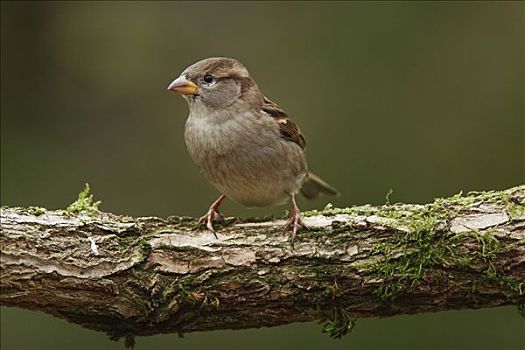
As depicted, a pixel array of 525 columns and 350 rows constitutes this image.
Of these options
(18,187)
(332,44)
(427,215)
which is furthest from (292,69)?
(427,215)

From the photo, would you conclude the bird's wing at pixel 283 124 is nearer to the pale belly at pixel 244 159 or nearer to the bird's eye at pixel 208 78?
the pale belly at pixel 244 159

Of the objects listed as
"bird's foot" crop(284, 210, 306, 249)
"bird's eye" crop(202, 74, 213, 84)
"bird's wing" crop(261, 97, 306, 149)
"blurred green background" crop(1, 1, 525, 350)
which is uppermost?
"blurred green background" crop(1, 1, 525, 350)

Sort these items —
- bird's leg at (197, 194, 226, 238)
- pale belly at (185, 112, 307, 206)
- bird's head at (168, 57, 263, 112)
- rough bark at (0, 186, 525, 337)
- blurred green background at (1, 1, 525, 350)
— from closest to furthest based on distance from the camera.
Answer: rough bark at (0, 186, 525, 337) → bird's leg at (197, 194, 226, 238) → pale belly at (185, 112, 307, 206) → bird's head at (168, 57, 263, 112) → blurred green background at (1, 1, 525, 350)

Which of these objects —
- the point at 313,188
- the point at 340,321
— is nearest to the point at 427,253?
the point at 340,321

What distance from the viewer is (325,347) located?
19.8ft

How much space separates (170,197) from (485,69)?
106 inches

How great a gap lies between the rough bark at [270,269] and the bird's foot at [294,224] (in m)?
0.04

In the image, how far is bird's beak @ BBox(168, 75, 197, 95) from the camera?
442 centimetres

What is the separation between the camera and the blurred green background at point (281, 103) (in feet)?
21.4

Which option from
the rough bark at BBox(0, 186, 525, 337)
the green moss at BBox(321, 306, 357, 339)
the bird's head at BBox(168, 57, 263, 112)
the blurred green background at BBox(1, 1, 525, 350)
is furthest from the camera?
the blurred green background at BBox(1, 1, 525, 350)

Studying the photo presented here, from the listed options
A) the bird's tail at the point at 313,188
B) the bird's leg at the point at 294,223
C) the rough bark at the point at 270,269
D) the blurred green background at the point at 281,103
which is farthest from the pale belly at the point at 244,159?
the blurred green background at the point at 281,103

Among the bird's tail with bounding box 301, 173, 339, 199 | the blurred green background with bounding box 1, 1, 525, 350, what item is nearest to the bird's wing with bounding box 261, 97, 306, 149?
the bird's tail with bounding box 301, 173, 339, 199

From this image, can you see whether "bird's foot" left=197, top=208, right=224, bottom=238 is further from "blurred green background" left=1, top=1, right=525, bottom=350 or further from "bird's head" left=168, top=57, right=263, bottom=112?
"blurred green background" left=1, top=1, right=525, bottom=350

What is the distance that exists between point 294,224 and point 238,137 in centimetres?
66
